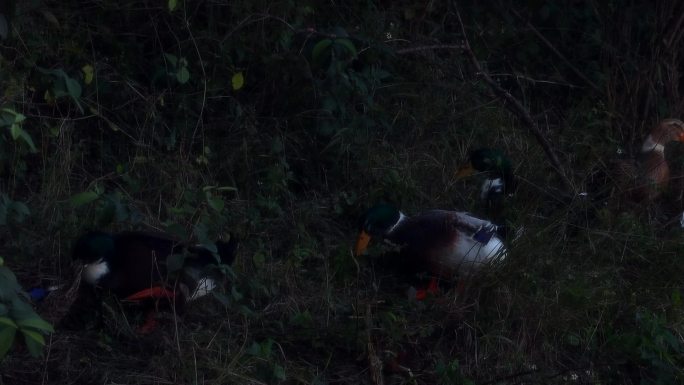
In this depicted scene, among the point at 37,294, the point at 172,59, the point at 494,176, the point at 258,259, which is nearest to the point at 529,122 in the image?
the point at 494,176

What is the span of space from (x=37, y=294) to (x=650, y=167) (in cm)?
387

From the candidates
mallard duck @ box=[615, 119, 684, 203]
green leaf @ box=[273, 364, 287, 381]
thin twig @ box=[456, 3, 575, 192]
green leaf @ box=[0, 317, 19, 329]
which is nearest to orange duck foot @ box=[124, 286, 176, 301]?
green leaf @ box=[273, 364, 287, 381]

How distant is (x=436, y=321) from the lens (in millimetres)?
5133

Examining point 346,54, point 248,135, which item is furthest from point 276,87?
point 346,54

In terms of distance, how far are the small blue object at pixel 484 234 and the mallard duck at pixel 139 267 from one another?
4.59 feet

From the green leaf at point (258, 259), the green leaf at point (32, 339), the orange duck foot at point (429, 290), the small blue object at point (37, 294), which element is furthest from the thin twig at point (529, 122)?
the green leaf at point (32, 339)

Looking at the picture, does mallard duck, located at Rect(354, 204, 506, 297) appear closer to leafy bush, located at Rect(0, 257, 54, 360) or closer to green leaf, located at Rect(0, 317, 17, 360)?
leafy bush, located at Rect(0, 257, 54, 360)

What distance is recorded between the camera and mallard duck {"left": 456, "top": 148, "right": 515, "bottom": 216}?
6.54 meters

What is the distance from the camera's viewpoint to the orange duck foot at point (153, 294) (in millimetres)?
4854

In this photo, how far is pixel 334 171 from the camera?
6617 mm

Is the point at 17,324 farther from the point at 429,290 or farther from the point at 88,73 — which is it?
the point at 88,73

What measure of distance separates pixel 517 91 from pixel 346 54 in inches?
94.8

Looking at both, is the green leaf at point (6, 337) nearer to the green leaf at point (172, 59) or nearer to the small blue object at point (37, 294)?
the small blue object at point (37, 294)

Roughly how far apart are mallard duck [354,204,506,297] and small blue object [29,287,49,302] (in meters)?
1.59
